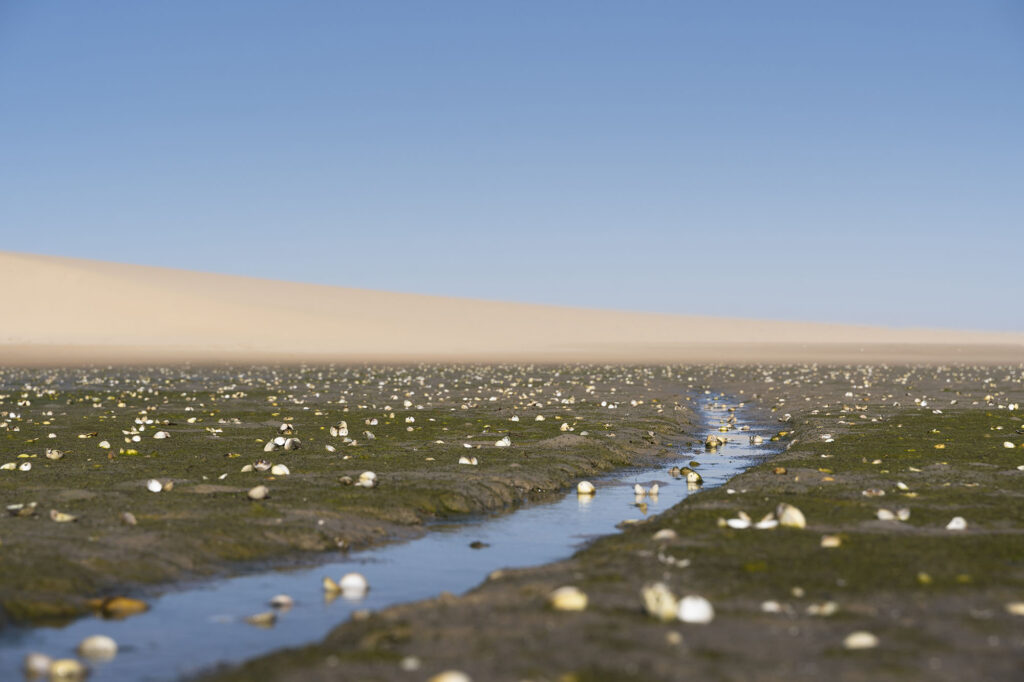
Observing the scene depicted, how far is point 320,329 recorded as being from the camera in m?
127

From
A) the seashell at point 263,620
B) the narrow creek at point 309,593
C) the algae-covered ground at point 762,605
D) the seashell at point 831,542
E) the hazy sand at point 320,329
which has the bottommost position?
the narrow creek at point 309,593

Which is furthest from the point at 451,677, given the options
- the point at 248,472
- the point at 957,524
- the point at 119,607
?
the point at 248,472

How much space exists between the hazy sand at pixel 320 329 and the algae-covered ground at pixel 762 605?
208 feet

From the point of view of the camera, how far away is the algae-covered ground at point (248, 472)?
10.1 meters

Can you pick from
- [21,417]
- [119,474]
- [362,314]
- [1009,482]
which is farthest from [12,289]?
[1009,482]

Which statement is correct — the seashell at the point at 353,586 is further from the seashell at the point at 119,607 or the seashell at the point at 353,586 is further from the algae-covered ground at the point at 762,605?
the seashell at the point at 119,607

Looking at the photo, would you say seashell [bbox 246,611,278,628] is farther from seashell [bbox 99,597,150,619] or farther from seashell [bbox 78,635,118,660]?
seashell [bbox 78,635,118,660]

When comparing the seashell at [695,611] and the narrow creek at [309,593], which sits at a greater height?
the seashell at [695,611]

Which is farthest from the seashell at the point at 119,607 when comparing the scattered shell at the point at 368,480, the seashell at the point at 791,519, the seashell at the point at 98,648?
the seashell at the point at 791,519

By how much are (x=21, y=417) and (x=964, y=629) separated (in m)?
24.6

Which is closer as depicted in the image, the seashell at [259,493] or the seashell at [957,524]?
the seashell at [957,524]

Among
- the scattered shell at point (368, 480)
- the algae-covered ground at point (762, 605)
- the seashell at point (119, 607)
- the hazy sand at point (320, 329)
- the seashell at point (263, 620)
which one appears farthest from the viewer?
the hazy sand at point (320, 329)

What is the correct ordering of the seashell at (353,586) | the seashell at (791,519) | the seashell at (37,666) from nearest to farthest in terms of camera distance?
the seashell at (37,666)
the seashell at (353,586)
the seashell at (791,519)

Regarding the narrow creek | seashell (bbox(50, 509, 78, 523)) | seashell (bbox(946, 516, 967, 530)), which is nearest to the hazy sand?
seashell (bbox(50, 509, 78, 523))
